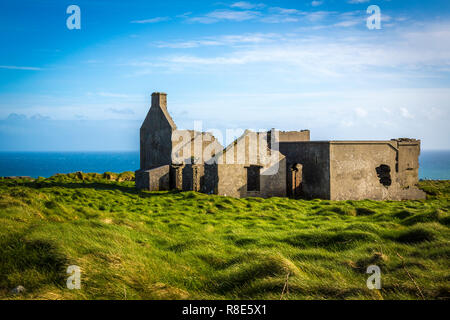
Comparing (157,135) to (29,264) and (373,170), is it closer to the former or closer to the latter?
(373,170)

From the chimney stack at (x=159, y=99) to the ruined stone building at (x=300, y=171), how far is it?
21.7 feet

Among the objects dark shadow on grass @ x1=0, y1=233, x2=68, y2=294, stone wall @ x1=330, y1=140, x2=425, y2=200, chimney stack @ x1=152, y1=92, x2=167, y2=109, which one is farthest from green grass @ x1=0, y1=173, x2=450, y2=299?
chimney stack @ x1=152, y1=92, x2=167, y2=109

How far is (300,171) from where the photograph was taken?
79.9 ft

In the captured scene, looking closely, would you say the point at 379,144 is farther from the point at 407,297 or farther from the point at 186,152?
the point at 407,297

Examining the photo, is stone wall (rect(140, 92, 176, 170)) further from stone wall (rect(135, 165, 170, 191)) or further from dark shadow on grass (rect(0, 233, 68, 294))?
dark shadow on grass (rect(0, 233, 68, 294))

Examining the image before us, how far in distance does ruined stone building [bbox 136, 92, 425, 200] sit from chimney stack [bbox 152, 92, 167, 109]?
21.7 ft

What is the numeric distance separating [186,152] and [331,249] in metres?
21.0

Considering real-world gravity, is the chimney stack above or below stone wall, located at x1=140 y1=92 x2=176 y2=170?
above

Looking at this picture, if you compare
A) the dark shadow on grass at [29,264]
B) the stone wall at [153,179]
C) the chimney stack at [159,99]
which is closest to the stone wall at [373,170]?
the stone wall at [153,179]

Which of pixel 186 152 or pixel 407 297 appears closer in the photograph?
pixel 407 297

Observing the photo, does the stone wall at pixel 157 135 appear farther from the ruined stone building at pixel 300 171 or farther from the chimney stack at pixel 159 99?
the ruined stone building at pixel 300 171

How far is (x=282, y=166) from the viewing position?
23.6 m

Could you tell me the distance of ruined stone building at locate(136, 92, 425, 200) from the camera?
22.4 meters
